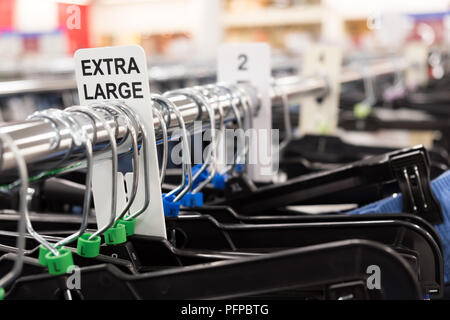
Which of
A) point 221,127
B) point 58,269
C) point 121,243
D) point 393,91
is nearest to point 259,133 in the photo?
point 221,127

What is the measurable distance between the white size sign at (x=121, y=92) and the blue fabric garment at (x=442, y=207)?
411 millimetres

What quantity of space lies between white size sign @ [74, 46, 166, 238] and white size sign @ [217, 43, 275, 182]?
43 centimetres

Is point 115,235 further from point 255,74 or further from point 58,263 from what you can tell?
point 255,74

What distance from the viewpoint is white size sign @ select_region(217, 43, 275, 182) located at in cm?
113

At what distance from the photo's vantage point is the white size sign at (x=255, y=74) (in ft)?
3.72

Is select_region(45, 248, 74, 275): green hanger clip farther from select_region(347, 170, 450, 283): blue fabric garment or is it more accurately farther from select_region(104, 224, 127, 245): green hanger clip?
select_region(347, 170, 450, 283): blue fabric garment

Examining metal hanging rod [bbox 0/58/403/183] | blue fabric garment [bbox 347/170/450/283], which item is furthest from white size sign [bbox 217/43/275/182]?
metal hanging rod [bbox 0/58/403/183]

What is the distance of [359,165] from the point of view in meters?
1.00

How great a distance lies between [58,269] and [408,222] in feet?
1.60

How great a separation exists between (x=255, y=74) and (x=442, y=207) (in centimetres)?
45

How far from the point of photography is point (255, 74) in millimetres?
1137

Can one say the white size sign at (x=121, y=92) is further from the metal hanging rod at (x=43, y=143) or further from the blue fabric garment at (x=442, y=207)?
the blue fabric garment at (x=442, y=207)

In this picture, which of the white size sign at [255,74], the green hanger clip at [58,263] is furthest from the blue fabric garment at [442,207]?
the green hanger clip at [58,263]
